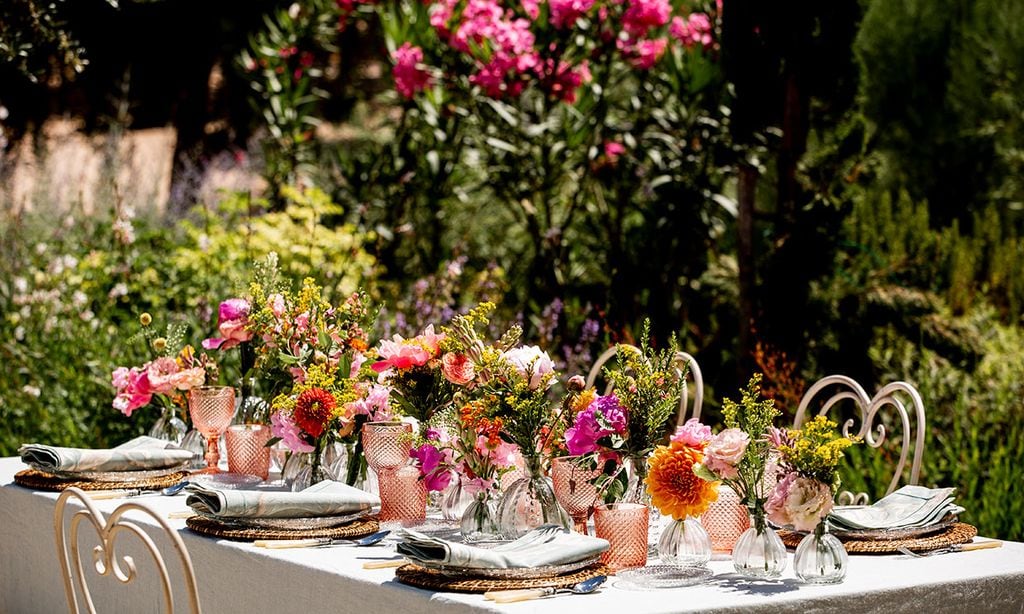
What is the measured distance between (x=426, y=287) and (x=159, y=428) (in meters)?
2.84

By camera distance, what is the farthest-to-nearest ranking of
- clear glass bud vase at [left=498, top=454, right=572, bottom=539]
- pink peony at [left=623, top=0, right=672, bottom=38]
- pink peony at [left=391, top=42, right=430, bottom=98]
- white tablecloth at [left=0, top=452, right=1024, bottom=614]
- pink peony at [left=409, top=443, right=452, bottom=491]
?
pink peony at [left=391, top=42, right=430, bottom=98] < pink peony at [left=623, top=0, right=672, bottom=38] < pink peony at [left=409, top=443, right=452, bottom=491] < clear glass bud vase at [left=498, top=454, right=572, bottom=539] < white tablecloth at [left=0, top=452, right=1024, bottom=614]

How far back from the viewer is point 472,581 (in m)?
2.29

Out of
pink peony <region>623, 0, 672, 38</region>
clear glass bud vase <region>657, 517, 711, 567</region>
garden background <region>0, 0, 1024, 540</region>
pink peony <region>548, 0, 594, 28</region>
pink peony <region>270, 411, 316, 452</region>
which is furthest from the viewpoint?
pink peony <region>623, 0, 672, 38</region>

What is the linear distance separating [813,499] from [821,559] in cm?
11

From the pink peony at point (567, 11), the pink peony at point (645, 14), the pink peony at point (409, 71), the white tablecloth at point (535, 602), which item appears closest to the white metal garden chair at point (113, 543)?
the white tablecloth at point (535, 602)

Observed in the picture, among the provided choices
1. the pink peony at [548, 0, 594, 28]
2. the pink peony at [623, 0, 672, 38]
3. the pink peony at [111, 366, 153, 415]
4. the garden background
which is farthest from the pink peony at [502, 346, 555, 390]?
the pink peony at [623, 0, 672, 38]

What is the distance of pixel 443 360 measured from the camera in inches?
109

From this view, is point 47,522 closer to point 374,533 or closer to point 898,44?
point 374,533

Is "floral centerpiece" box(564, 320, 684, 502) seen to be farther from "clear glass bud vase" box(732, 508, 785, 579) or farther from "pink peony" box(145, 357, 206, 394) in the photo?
"pink peony" box(145, 357, 206, 394)

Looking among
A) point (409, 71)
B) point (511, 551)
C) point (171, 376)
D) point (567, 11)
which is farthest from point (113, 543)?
point (409, 71)

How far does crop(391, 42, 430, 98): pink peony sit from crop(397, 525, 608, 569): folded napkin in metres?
4.84

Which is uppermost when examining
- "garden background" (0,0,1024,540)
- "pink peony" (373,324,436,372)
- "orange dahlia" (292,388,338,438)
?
"garden background" (0,0,1024,540)

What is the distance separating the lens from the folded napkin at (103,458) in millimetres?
3287

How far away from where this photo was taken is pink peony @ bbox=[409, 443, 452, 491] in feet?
9.20
